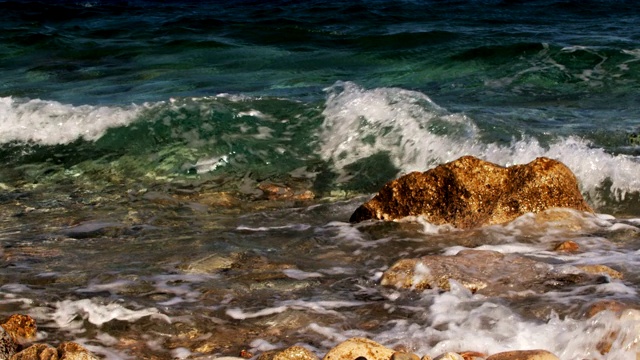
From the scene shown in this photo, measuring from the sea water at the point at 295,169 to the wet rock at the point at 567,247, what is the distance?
0.20ft

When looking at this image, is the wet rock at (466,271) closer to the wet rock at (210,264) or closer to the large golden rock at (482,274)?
the large golden rock at (482,274)

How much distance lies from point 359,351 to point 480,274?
101 cm

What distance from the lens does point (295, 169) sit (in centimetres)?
714

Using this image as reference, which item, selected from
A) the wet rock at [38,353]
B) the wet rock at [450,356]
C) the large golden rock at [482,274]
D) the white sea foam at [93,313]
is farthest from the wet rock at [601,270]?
the wet rock at [38,353]

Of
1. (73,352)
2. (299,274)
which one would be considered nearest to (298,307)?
(299,274)

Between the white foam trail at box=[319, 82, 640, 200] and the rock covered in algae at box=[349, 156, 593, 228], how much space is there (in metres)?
0.99

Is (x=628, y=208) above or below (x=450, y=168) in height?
below

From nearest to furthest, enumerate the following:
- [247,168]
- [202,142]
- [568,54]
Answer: [247,168] → [202,142] → [568,54]

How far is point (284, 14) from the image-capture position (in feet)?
50.3

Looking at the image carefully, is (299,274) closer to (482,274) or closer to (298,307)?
(298,307)

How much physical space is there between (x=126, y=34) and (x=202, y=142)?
7294mm

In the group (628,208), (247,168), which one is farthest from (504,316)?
(247,168)

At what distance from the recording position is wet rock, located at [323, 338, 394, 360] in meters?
3.50

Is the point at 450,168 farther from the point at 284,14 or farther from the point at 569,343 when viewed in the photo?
the point at 284,14
